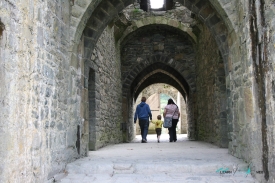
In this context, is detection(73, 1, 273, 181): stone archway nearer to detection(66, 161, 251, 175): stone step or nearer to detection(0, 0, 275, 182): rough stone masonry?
detection(0, 0, 275, 182): rough stone masonry

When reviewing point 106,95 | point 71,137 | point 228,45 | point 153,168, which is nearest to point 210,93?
point 106,95

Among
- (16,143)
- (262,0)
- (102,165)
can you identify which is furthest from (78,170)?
(262,0)

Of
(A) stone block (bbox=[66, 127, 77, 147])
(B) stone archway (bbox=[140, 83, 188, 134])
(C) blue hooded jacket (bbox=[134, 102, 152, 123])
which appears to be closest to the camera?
(A) stone block (bbox=[66, 127, 77, 147])

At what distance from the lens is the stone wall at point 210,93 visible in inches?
290

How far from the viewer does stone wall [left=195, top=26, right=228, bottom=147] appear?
24.2 feet

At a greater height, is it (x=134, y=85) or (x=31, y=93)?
(x=134, y=85)

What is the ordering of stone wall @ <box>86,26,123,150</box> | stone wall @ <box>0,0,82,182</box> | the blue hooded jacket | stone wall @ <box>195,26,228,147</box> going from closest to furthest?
stone wall @ <box>0,0,82,182</box>
stone wall @ <box>86,26,123,150</box>
stone wall @ <box>195,26,228,147</box>
the blue hooded jacket

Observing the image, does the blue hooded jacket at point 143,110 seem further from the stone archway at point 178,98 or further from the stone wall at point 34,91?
the stone archway at point 178,98

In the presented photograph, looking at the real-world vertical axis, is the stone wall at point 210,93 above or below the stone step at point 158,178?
above

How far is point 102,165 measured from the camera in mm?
4199

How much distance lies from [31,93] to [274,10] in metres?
2.74

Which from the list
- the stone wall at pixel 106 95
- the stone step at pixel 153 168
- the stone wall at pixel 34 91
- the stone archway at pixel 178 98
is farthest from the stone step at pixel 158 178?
the stone archway at pixel 178 98

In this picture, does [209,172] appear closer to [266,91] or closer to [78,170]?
[266,91]

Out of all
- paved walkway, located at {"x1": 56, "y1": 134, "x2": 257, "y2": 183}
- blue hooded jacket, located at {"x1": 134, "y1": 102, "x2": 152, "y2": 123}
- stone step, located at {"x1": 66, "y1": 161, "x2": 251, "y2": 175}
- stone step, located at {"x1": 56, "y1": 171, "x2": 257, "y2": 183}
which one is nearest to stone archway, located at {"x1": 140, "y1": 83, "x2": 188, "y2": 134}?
blue hooded jacket, located at {"x1": 134, "y1": 102, "x2": 152, "y2": 123}
